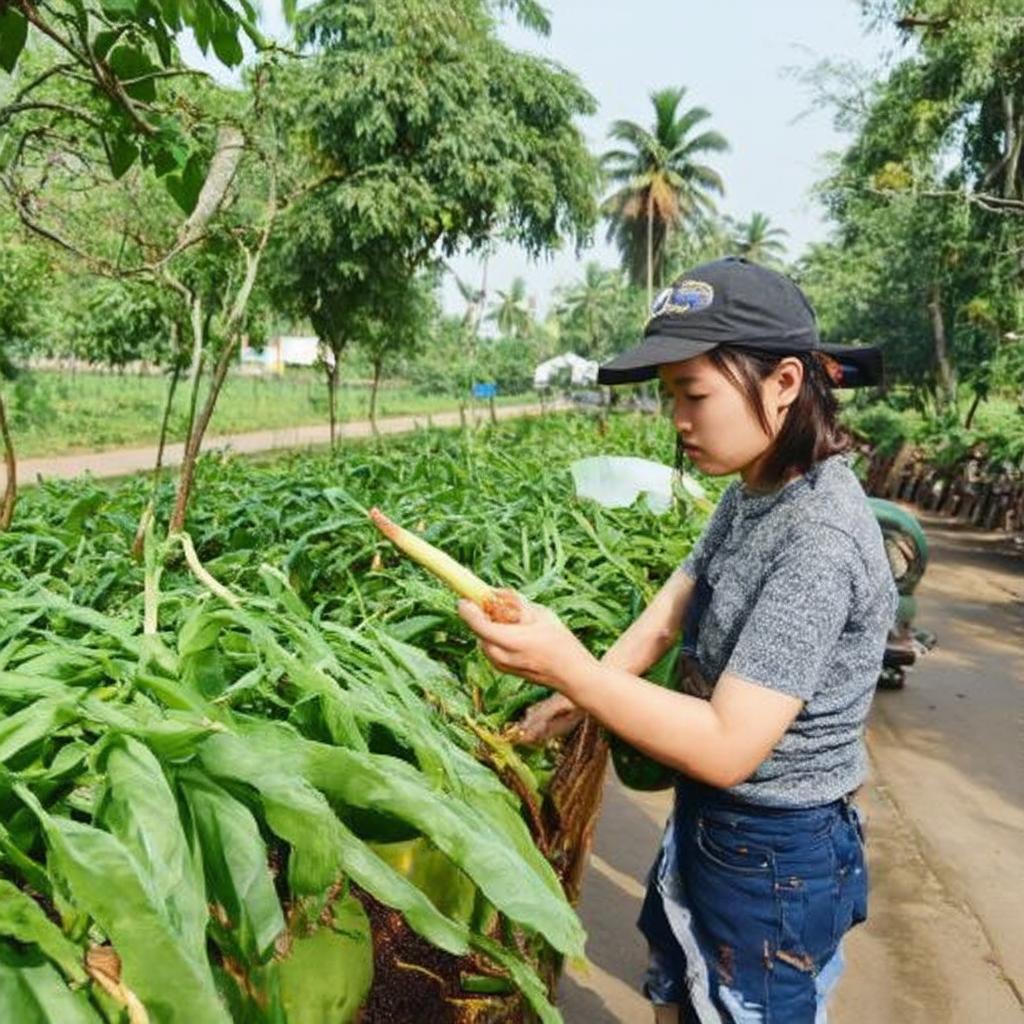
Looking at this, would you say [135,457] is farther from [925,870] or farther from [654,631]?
[654,631]

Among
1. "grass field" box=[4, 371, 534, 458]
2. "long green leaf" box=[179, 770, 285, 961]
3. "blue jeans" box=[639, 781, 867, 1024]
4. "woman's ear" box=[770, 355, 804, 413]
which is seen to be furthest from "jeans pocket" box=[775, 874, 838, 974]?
"grass field" box=[4, 371, 534, 458]

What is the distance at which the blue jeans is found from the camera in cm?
168

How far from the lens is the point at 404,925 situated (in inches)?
54.1

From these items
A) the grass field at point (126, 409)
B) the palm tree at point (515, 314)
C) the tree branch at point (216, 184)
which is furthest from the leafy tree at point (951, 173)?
the palm tree at point (515, 314)

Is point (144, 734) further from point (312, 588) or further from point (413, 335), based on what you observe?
point (413, 335)

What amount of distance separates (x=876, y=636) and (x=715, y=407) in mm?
408

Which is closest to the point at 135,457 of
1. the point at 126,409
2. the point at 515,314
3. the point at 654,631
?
the point at 126,409

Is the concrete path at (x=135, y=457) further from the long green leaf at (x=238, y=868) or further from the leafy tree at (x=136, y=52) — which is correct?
the long green leaf at (x=238, y=868)

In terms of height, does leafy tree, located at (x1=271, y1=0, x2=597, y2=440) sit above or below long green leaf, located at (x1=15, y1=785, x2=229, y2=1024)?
above

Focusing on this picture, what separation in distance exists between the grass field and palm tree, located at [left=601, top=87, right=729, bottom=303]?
11.1 meters

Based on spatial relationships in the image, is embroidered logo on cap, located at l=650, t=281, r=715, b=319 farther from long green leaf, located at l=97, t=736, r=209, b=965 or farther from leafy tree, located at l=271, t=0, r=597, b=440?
leafy tree, located at l=271, t=0, r=597, b=440

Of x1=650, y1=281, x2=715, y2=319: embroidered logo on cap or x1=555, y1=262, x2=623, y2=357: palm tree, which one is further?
x1=555, y1=262, x2=623, y2=357: palm tree

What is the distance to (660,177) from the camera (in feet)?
129

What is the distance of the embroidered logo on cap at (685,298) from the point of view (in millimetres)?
1556
